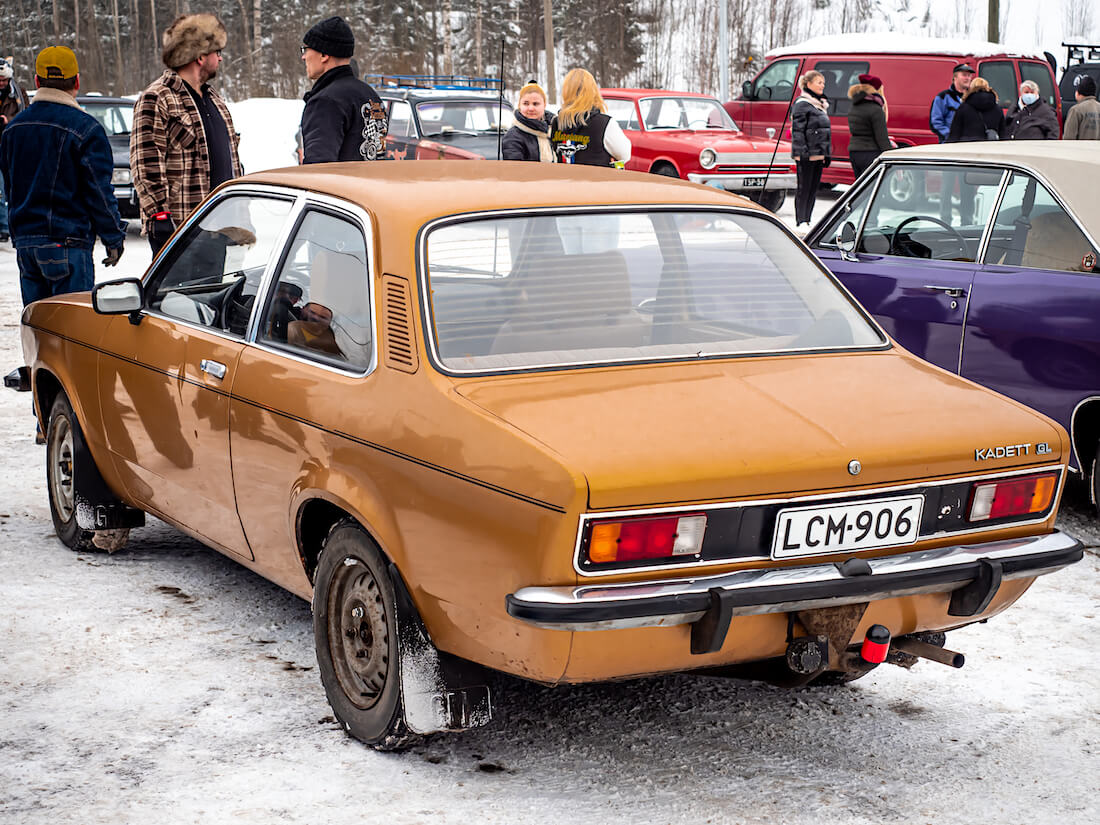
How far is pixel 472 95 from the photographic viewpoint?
18.1 meters

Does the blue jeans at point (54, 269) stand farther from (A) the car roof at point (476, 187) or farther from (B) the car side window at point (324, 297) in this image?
(B) the car side window at point (324, 297)

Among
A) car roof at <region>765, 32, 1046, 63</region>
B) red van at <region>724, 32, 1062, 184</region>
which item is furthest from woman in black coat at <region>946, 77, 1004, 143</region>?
car roof at <region>765, 32, 1046, 63</region>

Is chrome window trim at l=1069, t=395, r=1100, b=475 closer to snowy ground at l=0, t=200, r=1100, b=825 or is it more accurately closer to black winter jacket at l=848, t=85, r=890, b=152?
snowy ground at l=0, t=200, r=1100, b=825

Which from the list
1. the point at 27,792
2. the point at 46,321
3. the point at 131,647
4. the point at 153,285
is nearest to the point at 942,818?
the point at 27,792

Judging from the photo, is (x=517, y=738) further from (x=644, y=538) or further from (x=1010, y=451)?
(x=1010, y=451)

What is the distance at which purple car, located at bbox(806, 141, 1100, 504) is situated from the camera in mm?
6051

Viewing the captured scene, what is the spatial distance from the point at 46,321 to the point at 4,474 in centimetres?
144

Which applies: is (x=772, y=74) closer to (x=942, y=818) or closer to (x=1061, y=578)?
(x=1061, y=578)

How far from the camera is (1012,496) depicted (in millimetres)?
3645

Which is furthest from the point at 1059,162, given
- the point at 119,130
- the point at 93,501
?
the point at 119,130

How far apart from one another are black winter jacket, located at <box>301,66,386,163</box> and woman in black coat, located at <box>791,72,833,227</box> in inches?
387

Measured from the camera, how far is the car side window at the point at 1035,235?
620cm

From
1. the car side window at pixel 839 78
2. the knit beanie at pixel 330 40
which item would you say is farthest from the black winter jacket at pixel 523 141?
the car side window at pixel 839 78

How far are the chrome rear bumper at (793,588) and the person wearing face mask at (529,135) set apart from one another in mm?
6336
